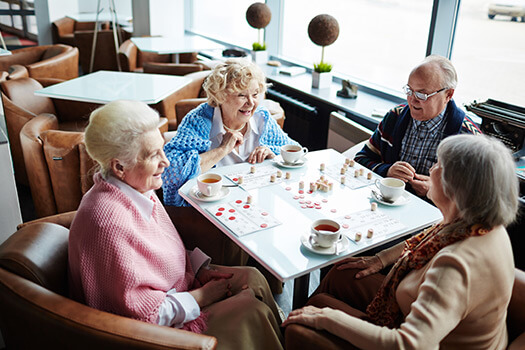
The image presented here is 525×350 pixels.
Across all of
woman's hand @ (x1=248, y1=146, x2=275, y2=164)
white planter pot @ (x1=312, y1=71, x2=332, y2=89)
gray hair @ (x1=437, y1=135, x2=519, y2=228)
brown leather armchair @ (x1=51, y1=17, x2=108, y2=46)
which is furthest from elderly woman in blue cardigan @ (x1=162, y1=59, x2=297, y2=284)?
brown leather armchair @ (x1=51, y1=17, x2=108, y2=46)

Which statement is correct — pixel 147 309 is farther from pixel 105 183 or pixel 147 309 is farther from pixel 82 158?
pixel 82 158

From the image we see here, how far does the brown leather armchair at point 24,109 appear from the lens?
333 centimetres

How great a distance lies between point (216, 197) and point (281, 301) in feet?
3.03

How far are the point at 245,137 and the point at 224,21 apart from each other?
4.36m

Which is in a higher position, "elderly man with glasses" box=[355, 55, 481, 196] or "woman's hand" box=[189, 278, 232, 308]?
"elderly man with glasses" box=[355, 55, 481, 196]

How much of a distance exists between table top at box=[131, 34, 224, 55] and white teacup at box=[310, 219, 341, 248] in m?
3.52

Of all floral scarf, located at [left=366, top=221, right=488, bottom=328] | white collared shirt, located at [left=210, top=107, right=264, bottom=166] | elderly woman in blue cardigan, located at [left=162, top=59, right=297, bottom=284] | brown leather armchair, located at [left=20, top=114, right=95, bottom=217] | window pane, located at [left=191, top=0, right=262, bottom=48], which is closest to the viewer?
floral scarf, located at [left=366, top=221, right=488, bottom=328]

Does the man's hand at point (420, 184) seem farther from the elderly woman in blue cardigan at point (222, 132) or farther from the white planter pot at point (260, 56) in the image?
the white planter pot at point (260, 56)

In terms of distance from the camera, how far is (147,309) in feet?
4.85

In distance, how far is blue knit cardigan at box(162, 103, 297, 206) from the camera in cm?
224

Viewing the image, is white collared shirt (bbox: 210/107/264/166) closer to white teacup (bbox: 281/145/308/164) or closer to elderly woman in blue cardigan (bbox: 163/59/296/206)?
elderly woman in blue cardigan (bbox: 163/59/296/206)

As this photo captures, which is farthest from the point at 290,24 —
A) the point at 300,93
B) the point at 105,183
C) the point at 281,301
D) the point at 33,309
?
the point at 33,309

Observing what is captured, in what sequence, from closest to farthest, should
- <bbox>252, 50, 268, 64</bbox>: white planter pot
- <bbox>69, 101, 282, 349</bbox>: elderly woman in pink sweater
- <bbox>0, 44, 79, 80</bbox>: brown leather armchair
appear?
<bbox>69, 101, 282, 349</bbox>: elderly woman in pink sweater, <bbox>0, 44, 79, 80</bbox>: brown leather armchair, <bbox>252, 50, 268, 64</bbox>: white planter pot

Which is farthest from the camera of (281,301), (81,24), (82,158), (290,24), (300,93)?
(81,24)
